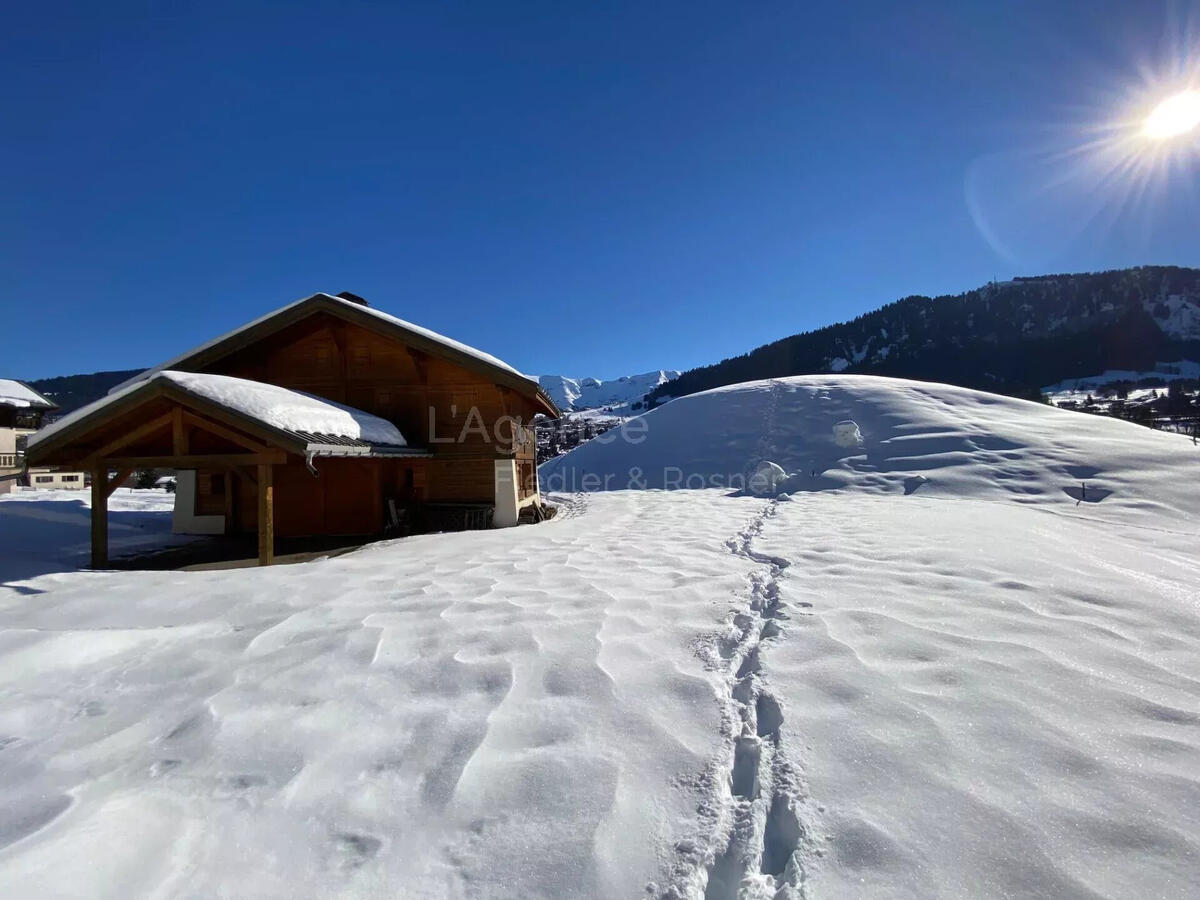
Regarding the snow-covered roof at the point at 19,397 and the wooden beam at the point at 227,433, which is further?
the snow-covered roof at the point at 19,397

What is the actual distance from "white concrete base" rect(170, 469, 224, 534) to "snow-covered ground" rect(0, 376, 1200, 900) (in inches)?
223

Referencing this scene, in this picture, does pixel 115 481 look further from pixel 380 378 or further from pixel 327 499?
pixel 380 378

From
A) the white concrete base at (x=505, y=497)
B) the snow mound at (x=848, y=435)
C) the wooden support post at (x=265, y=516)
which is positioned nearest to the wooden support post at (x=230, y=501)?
the wooden support post at (x=265, y=516)

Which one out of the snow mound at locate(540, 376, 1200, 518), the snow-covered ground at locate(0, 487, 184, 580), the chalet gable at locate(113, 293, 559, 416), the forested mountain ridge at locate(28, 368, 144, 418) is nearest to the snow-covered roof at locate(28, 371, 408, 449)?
the snow-covered ground at locate(0, 487, 184, 580)

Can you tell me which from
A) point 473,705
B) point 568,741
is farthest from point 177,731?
point 568,741

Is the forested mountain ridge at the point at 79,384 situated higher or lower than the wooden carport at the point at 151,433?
higher

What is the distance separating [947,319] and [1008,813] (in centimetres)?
14971

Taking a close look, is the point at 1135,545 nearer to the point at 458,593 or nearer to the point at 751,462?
the point at 458,593

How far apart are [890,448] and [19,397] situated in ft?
128

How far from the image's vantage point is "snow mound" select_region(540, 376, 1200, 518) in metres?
15.2

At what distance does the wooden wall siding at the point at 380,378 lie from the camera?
40.2ft

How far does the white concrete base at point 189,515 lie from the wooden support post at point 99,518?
162 inches

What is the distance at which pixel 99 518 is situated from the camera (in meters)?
7.75

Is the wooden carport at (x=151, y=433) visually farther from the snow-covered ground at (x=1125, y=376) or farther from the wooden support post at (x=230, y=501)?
the snow-covered ground at (x=1125, y=376)
